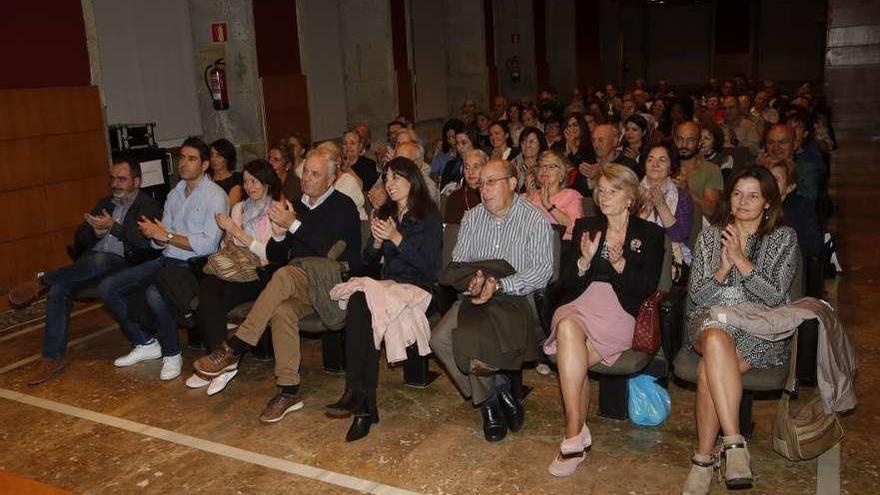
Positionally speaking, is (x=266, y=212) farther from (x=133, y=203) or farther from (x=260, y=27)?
(x=260, y=27)

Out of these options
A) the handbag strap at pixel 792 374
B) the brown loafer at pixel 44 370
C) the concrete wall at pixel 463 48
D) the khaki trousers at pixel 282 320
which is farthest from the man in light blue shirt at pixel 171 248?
the concrete wall at pixel 463 48

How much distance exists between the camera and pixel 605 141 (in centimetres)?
580

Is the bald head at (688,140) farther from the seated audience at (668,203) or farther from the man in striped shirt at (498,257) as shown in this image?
the man in striped shirt at (498,257)

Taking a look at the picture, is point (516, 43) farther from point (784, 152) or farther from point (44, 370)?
point (44, 370)

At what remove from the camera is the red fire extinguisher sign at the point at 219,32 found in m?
8.97

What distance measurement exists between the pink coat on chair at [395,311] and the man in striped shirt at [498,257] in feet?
0.54

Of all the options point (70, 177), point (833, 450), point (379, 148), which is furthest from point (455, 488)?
point (70, 177)

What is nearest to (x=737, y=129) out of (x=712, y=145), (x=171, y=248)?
(x=712, y=145)

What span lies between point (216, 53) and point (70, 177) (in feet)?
9.11

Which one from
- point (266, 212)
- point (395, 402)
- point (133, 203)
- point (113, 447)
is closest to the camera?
point (113, 447)

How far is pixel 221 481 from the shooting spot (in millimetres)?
3359

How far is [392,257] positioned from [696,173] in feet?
7.56

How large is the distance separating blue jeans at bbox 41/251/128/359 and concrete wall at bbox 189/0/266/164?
15.0 ft

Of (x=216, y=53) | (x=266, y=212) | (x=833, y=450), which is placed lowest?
(x=833, y=450)
